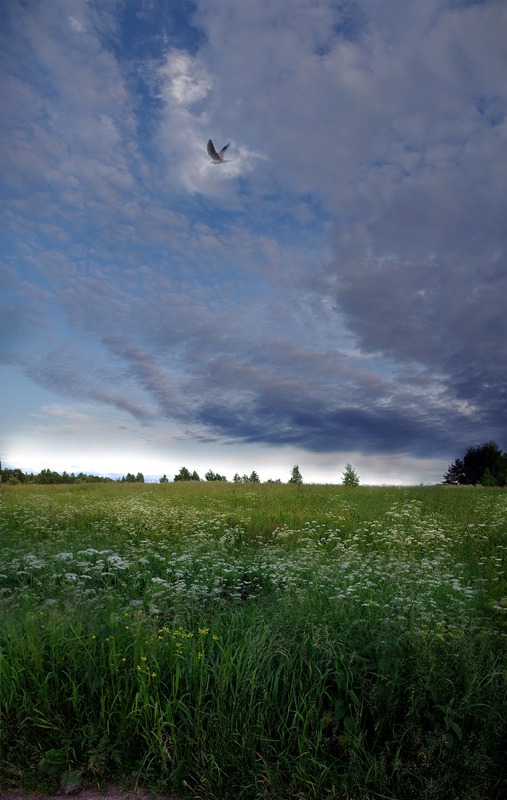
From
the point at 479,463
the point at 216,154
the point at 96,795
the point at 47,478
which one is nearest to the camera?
the point at 96,795

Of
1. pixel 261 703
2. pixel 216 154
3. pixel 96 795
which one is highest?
pixel 216 154

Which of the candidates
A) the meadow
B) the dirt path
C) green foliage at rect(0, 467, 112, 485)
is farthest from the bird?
green foliage at rect(0, 467, 112, 485)

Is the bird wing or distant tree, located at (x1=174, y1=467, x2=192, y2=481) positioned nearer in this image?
the bird wing

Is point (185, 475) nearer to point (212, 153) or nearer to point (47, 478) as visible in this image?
point (47, 478)

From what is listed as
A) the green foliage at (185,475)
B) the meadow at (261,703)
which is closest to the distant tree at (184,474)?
the green foliage at (185,475)

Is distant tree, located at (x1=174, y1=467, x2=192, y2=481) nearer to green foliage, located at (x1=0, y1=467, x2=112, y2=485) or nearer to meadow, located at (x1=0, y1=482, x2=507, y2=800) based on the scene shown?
green foliage, located at (x1=0, y1=467, x2=112, y2=485)

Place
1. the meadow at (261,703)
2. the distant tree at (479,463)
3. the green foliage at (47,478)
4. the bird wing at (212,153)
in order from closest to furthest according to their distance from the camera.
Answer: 1. the meadow at (261,703)
2. the bird wing at (212,153)
3. the green foliage at (47,478)
4. the distant tree at (479,463)

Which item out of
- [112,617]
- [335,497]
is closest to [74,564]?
[112,617]

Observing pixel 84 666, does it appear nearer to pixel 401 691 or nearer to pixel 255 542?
pixel 401 691

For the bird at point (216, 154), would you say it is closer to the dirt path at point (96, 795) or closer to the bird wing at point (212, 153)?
the bird wing at point (212, 153)

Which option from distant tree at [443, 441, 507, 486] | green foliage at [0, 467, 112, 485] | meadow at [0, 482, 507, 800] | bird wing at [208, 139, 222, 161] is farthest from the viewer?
distant tree at [443, 441, 507, 486]

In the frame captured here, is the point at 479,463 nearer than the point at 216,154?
No

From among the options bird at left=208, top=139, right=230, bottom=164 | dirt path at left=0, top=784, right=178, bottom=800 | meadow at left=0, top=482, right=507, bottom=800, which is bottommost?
dirt path at left=0, top=784, right=178, bottom=800

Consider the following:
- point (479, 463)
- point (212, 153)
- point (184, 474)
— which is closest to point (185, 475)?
point (184, 474)
